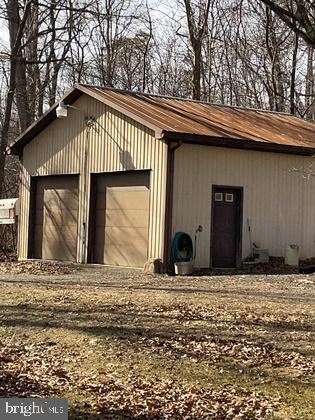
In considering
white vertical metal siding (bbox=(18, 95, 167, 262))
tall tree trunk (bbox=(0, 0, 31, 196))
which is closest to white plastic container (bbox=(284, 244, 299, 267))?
white vertical metal siding (bbox=(18, 95, 167, 262))

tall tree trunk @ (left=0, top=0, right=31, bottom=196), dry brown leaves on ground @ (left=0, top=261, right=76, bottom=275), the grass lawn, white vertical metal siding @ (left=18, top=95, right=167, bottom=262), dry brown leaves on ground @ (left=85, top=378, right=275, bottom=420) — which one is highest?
tall tree trunk @ (left=0, top=0, right=31, bottom=196)

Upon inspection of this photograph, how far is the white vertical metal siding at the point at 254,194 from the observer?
17281mm

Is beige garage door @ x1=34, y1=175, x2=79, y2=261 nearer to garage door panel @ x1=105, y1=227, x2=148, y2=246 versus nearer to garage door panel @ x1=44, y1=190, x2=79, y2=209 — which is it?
garage door panel @ x1=44, y1=190, x2=79, y2=209

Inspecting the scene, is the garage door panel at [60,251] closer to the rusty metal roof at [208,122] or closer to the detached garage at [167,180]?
the detached garage at [167,180]

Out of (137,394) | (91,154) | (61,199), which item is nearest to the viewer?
(137,394)

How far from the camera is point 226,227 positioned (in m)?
18.0

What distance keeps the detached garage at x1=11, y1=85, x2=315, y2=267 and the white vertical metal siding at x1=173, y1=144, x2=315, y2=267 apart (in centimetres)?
3

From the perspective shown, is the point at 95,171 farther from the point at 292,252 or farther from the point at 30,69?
the point at 30,69

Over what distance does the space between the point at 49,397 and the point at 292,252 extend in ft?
42.9

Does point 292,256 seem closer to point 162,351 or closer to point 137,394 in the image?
point 162,351

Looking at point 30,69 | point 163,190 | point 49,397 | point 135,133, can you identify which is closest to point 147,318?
point 49,397

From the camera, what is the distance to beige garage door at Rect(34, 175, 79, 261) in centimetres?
2054

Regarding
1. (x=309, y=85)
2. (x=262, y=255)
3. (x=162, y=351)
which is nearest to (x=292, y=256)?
(x=262, y=255)

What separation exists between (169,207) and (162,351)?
30.6 feet
